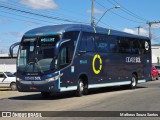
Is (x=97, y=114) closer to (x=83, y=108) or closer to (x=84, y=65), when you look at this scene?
(x=83, y=108)

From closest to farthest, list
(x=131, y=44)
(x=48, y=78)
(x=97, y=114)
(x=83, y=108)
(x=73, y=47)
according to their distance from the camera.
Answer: (x=97, y=114) < (x=83, y=108) < (x=48, y=78) < (x=73, y=47) < (x=131, y=44)

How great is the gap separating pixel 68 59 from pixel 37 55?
1.57 metres

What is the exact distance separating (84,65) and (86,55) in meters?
0.55

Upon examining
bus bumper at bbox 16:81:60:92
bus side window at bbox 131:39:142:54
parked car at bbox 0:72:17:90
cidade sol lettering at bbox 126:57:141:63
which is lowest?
parked car at bbox 0:72:17:90

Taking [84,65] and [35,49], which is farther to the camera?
[84,65]

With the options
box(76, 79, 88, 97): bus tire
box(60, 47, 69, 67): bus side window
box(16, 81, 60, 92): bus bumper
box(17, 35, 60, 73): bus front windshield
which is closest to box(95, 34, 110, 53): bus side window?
box(76, 79, 88, 97): bus tire

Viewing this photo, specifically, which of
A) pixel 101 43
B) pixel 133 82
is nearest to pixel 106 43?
pixel 101 43

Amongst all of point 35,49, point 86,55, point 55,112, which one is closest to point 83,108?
point 55,112

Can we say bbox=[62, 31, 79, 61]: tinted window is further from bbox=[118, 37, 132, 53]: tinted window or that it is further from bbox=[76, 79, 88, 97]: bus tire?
bbox=[118, 37, 132, 53]: tinted window

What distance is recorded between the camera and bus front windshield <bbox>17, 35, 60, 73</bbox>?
18.8m

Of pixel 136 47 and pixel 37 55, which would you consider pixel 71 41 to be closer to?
pixel 37 55

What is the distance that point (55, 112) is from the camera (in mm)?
13445

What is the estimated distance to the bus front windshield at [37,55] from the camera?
1883cm

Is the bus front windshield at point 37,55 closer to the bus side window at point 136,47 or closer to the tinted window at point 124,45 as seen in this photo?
the tinted window at point 124,45
